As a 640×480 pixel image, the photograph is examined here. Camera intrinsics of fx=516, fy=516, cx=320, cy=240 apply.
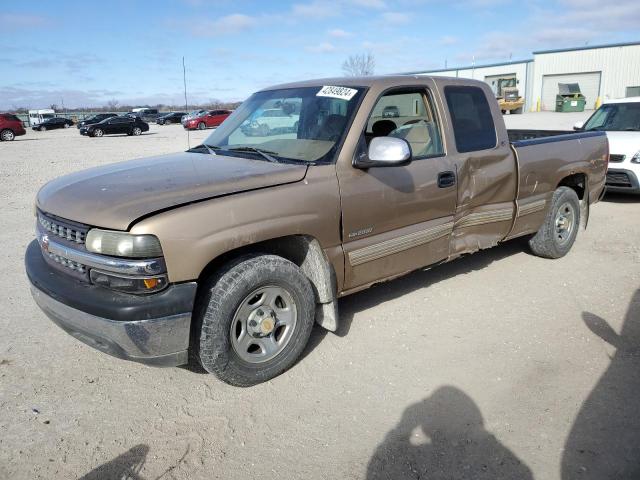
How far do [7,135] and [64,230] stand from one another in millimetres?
33508

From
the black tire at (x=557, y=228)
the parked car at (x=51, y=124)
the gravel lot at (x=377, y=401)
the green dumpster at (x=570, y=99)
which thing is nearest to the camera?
the gravel lot at (x=377, y=401)

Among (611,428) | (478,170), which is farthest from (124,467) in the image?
(478,170)

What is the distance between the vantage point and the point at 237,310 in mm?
3102

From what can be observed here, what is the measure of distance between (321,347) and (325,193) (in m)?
1.20

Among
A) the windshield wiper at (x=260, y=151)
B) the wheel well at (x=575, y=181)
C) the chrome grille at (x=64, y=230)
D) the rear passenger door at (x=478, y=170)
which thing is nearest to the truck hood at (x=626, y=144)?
the wheel well at (x=575, y=181)

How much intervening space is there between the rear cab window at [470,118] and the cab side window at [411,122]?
204 millimetres

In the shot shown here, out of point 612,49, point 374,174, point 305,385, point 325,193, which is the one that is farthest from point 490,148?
point 612,49

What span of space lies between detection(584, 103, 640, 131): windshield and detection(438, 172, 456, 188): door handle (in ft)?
21.8

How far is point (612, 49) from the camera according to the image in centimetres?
4300

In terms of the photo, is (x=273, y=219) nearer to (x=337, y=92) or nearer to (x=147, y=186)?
(x=147, y=186)

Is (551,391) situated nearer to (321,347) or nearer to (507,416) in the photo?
(507,416)

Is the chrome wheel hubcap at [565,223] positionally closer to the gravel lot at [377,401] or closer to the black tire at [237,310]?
the gravel lot at [377,401]

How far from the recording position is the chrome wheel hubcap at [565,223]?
5.66 meters

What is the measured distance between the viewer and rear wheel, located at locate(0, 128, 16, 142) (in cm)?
3097
